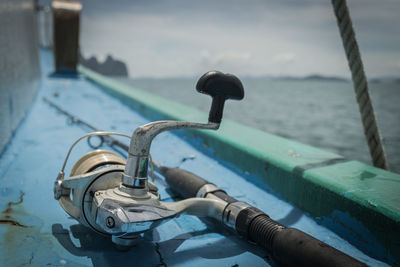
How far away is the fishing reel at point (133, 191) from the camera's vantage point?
36.0 inches

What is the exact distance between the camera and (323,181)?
1419 mm

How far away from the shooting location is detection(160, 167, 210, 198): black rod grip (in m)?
1.41

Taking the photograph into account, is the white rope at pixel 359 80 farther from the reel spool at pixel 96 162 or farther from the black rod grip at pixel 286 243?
the reel spool at pixel 96 162

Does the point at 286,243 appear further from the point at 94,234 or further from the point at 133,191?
the point at 94,234

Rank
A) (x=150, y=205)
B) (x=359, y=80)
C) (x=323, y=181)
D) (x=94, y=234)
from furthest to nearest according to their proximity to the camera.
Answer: (x=359, y=80) → (x=323, y=181) → (x=94, y=234) → (x=150, y=205)

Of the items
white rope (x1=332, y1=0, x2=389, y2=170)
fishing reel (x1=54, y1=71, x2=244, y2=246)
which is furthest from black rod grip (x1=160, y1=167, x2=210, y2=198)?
white rope (x1=332, y1=0, x2=389, y2=170)

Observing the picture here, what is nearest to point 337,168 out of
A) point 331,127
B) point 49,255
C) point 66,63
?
point 49,255

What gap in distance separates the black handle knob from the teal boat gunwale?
2.12ft

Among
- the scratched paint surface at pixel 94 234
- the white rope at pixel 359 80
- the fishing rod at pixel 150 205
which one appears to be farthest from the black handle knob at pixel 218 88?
the white rope at pixel 359 80

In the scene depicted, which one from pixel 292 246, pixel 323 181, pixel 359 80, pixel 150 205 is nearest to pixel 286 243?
pixel 292 246

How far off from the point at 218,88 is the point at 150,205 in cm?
43

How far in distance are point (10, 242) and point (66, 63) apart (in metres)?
7.53

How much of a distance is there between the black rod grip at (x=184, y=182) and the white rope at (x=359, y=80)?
109 cm

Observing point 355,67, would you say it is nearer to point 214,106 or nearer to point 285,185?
point 285,185
